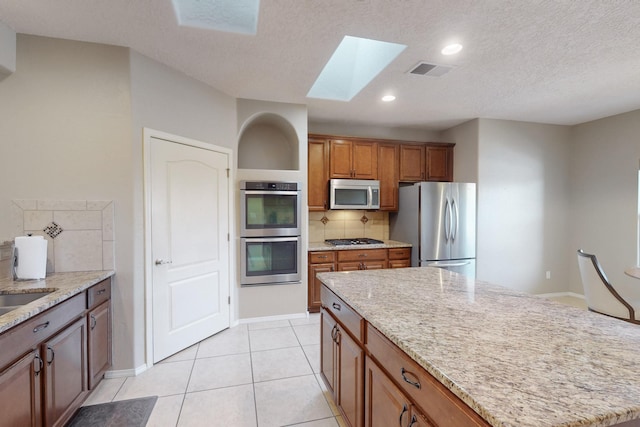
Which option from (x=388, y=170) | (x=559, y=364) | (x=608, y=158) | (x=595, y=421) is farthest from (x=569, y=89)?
(x=595, y=421)

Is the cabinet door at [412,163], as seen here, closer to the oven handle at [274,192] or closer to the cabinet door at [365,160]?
the cabinet door at [365,160]

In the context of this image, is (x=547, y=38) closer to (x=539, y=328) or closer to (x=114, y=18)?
(x=539, y=328)

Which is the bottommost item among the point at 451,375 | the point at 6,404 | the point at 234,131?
the point at 6,404

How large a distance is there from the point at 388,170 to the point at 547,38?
2.33 meters

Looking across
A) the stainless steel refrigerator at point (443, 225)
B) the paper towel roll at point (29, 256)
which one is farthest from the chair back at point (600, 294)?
the paper towel roll at point (29, 256)

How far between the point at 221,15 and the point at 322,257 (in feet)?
8.81

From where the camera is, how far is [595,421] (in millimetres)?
647

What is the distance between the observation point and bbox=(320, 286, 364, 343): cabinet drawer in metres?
1.48

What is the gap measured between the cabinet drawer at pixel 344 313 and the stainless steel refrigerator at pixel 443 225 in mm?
2120

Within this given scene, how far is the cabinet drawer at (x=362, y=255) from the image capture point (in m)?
3.76

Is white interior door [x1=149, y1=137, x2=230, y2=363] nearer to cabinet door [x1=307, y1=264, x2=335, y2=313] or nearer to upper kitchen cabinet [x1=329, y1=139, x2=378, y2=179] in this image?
cabinet door [x1=307, y1=264, x2=335, y2=313]

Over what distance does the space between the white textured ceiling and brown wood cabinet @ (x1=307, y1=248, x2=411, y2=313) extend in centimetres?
191

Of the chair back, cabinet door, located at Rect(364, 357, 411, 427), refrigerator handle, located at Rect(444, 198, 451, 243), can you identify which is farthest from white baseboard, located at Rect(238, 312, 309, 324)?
the chair back

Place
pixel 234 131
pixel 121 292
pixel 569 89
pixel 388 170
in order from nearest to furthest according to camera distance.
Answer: pixel 121 292, pixel 569 89, pixel 234 131, pixel 388 170
